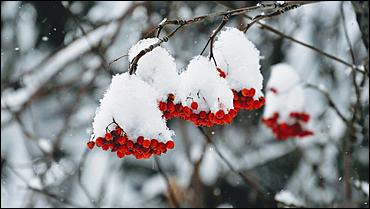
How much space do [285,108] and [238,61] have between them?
2295 millimetres

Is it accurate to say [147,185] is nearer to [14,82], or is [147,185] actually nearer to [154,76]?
[14,82]

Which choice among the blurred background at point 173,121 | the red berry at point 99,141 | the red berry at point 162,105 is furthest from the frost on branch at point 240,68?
the blurred background at point 173,121

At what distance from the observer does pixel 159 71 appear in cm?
184

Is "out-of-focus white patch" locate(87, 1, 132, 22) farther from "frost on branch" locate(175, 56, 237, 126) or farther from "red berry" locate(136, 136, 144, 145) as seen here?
"red berry" locate(136, 136, 144, 145)

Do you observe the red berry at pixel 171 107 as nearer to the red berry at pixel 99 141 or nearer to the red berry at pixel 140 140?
the red berry at pixel 140 140

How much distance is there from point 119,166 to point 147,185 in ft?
1.85

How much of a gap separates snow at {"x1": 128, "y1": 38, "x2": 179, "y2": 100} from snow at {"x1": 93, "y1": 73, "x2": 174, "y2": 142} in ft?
0.12

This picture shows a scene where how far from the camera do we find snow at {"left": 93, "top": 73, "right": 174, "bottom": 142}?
1.78 metres

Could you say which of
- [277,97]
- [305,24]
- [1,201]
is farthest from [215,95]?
[305,24]

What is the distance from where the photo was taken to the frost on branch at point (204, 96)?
6.14 ft

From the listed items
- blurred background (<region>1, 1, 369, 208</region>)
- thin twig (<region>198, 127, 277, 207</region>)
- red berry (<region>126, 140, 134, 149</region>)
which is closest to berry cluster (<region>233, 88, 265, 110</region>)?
red berry (<region>126, 140, 134, 149</region>)

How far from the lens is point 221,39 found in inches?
83.7

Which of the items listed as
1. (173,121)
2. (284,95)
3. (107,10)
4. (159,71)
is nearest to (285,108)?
(284,95)

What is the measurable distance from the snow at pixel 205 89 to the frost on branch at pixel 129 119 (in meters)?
0.12
